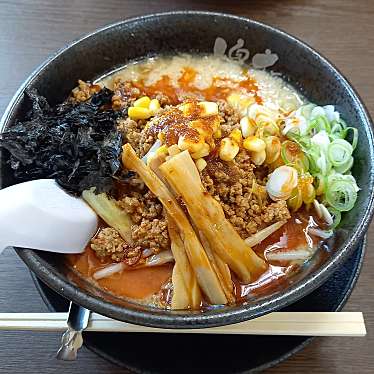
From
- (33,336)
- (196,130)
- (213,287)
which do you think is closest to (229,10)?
(196,130)

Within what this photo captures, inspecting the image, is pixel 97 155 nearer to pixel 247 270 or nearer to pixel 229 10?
pixel 247 270

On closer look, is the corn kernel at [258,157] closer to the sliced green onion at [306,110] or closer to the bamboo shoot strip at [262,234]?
the bamboo shoot strip at [262,234]

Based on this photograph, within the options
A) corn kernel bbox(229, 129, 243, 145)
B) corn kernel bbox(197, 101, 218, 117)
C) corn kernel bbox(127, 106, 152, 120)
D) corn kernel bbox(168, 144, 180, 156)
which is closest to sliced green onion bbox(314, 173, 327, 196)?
corn kernel bbox(229, 129, 243, 145)

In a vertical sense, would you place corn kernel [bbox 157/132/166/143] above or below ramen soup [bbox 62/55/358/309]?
above

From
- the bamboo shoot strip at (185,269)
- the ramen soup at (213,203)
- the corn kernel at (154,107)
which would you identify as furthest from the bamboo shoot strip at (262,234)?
the corn kernel at (154,107)

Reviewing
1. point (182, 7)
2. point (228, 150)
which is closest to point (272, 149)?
point (228, 150)

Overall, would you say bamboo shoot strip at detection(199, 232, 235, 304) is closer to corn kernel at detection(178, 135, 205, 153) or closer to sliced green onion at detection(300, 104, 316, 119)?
corn kernel at detection(178, 135, 205, 153)
